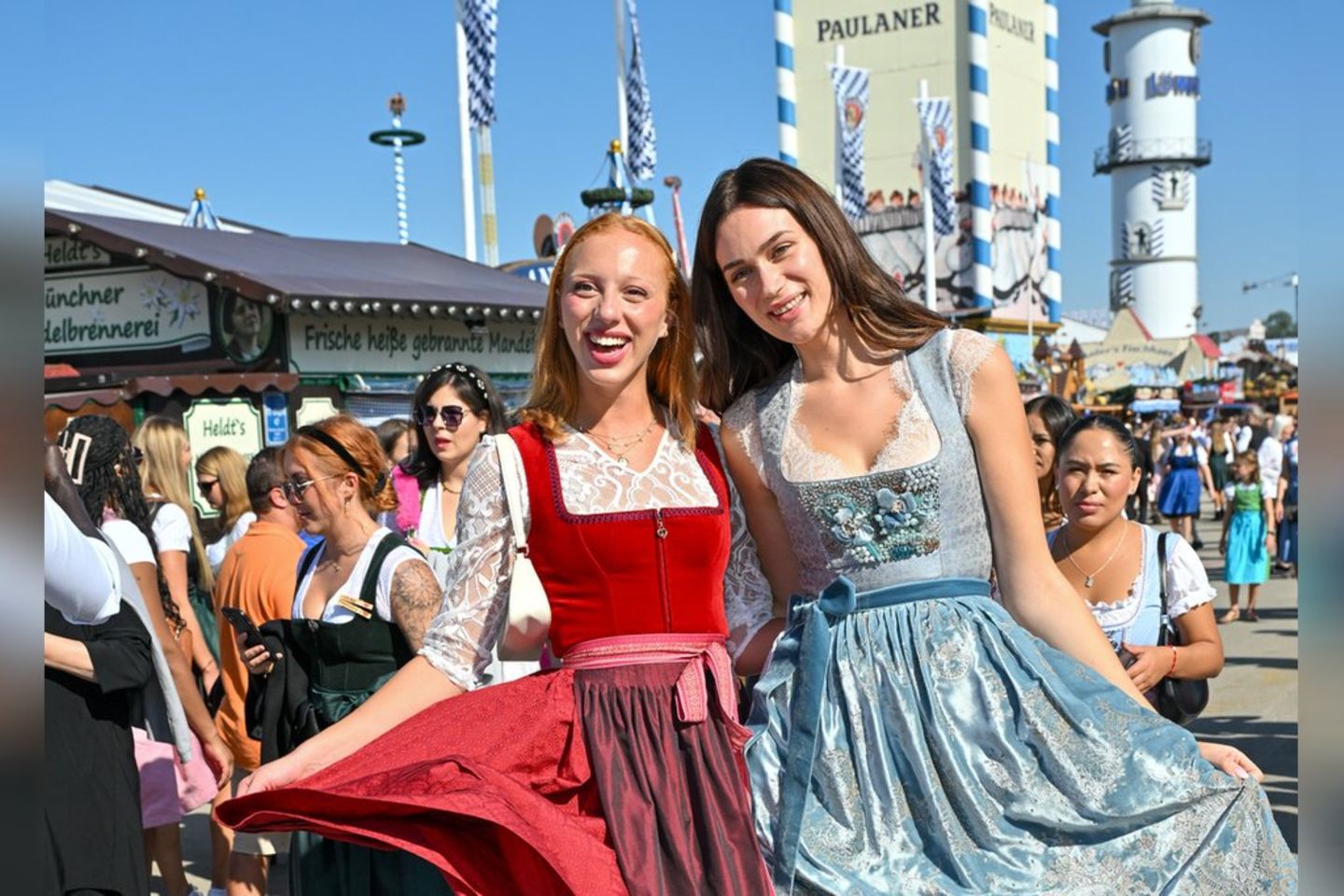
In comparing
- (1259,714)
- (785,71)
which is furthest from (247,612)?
(785,71)

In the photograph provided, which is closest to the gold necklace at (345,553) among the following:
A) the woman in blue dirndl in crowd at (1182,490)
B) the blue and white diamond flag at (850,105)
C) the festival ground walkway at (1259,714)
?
the festival ground walkway at (1259,714)

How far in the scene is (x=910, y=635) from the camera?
92.3 inches

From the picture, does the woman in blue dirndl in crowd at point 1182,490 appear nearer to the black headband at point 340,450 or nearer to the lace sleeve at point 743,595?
the black headband at point 340,450

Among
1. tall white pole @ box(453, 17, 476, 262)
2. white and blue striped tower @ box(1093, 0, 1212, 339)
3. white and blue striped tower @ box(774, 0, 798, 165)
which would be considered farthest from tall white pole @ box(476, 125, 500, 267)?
white and blue striped tower @ box(1093, 0, 1212, 339)

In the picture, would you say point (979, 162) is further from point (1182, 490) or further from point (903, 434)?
point (903, 434)

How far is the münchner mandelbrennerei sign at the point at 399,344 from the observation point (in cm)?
1176

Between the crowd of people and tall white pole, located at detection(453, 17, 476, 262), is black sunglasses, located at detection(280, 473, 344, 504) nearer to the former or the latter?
the crowd of people

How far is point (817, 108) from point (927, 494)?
2054 inches

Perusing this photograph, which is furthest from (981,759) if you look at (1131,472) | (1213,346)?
(1213,346)

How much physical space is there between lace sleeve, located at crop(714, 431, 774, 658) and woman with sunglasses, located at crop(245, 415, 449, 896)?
3.94 feet

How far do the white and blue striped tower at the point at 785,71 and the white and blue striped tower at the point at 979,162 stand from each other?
6.29 metres

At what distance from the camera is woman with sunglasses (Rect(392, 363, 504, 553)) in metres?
4.93

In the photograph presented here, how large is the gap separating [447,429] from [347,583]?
125 centimetres

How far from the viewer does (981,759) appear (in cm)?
226
